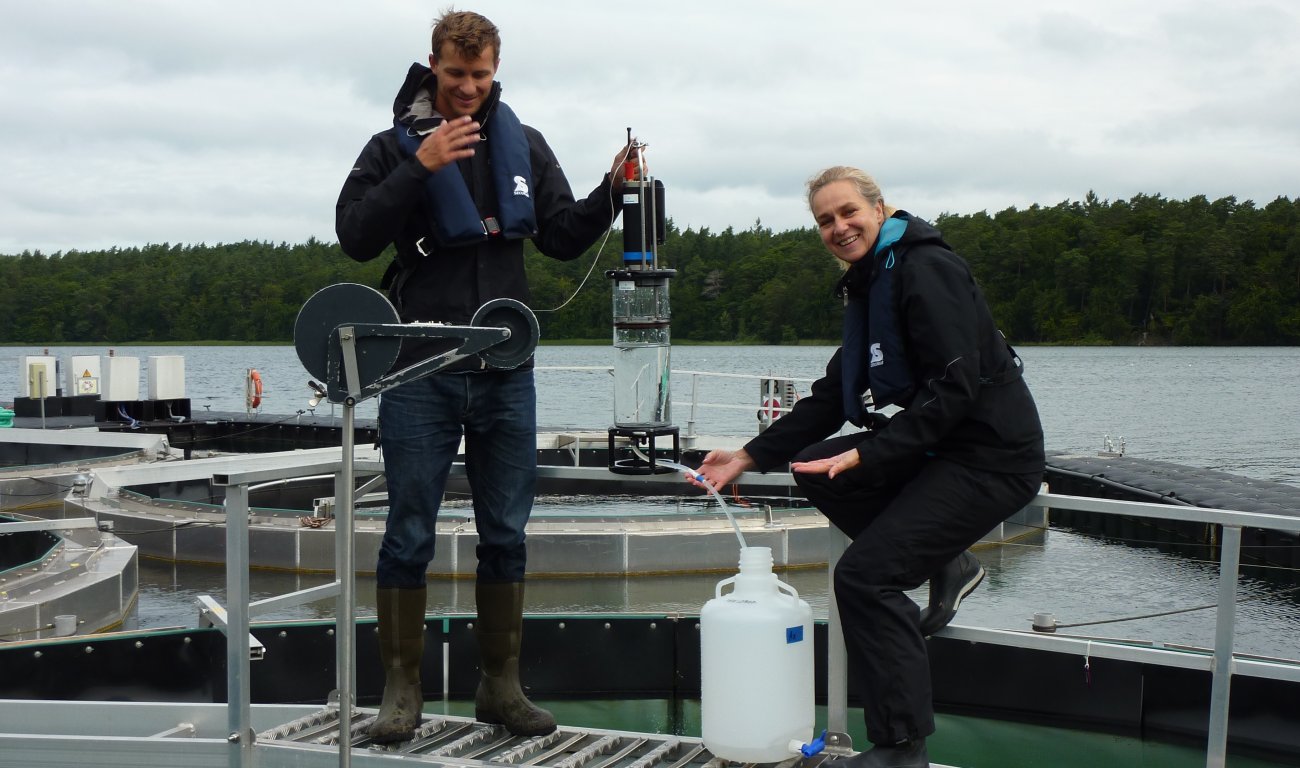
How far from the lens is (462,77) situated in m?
3.68

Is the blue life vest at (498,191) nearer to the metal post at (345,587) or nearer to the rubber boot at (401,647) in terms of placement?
the metal post at (345,587)

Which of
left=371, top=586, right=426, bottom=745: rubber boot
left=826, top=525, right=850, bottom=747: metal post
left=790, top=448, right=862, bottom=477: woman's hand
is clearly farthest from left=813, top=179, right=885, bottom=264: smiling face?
left=371, top=586, right=426, bottom=745: rubber boot

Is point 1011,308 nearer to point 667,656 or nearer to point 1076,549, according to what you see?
point 1076,549

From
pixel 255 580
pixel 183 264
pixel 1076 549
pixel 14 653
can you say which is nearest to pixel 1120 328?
pixel 183 264

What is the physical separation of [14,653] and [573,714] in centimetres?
257

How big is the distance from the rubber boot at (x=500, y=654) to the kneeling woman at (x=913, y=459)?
1.11 metres

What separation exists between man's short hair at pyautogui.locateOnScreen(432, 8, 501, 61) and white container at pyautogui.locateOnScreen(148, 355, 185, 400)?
973 inches

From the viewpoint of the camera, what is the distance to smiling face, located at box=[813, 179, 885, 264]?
3.32 m

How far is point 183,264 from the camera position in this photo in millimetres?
116562

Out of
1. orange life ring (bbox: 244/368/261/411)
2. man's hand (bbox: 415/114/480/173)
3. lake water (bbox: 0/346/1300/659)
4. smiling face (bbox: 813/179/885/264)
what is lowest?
lake water (bbox: 0/346/1300/659)

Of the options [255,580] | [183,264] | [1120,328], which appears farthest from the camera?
[183,264]

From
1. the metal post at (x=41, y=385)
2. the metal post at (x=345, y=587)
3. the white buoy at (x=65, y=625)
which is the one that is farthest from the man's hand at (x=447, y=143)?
the metal post at (x=41, y=385)

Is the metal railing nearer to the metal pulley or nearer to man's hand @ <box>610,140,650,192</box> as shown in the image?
the metal pulley

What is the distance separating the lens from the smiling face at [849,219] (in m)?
3.32
